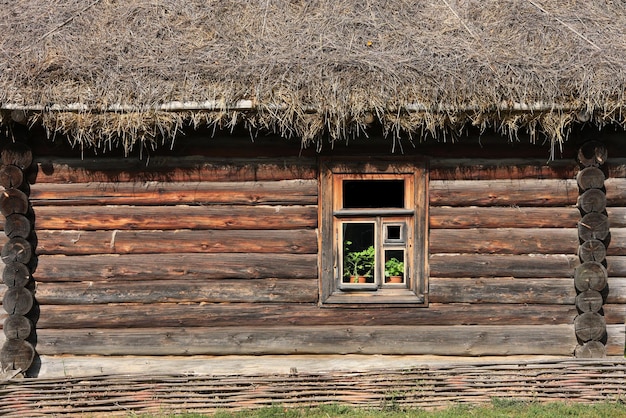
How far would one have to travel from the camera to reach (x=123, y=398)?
5320mm

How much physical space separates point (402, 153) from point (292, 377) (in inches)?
89.6

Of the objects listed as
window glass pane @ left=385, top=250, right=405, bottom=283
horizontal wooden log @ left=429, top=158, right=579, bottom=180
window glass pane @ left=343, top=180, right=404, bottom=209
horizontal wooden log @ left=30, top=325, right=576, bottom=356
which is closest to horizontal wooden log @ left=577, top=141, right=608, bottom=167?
horizontal wooden log @ left=429, top=158, right=579, bottom=180

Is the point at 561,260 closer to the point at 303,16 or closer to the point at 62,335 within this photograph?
the point at 303,16

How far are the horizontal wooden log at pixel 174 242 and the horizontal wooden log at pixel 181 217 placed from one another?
0.07 m

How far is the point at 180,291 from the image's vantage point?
5625mm

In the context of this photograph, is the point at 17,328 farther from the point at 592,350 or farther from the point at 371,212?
the point at 592,350

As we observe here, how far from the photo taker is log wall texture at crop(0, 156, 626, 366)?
5.57 m

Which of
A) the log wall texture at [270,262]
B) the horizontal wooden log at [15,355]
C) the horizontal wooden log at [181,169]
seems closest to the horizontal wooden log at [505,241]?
the log wall texture at [270,262]

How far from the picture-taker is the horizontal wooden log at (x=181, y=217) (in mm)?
5586

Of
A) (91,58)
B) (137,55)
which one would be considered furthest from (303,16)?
(91,58)

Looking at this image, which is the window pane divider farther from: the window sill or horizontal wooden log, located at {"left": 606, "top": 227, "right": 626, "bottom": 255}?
horizontal wooden log, located at {"left": 606, "top": 227, "right": 626, "bottom": 255}

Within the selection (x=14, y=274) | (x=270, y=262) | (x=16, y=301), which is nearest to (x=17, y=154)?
(x=14, y=274)

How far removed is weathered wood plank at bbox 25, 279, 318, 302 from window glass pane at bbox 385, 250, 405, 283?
78 cm

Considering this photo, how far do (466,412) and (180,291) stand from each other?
9.22 ft
